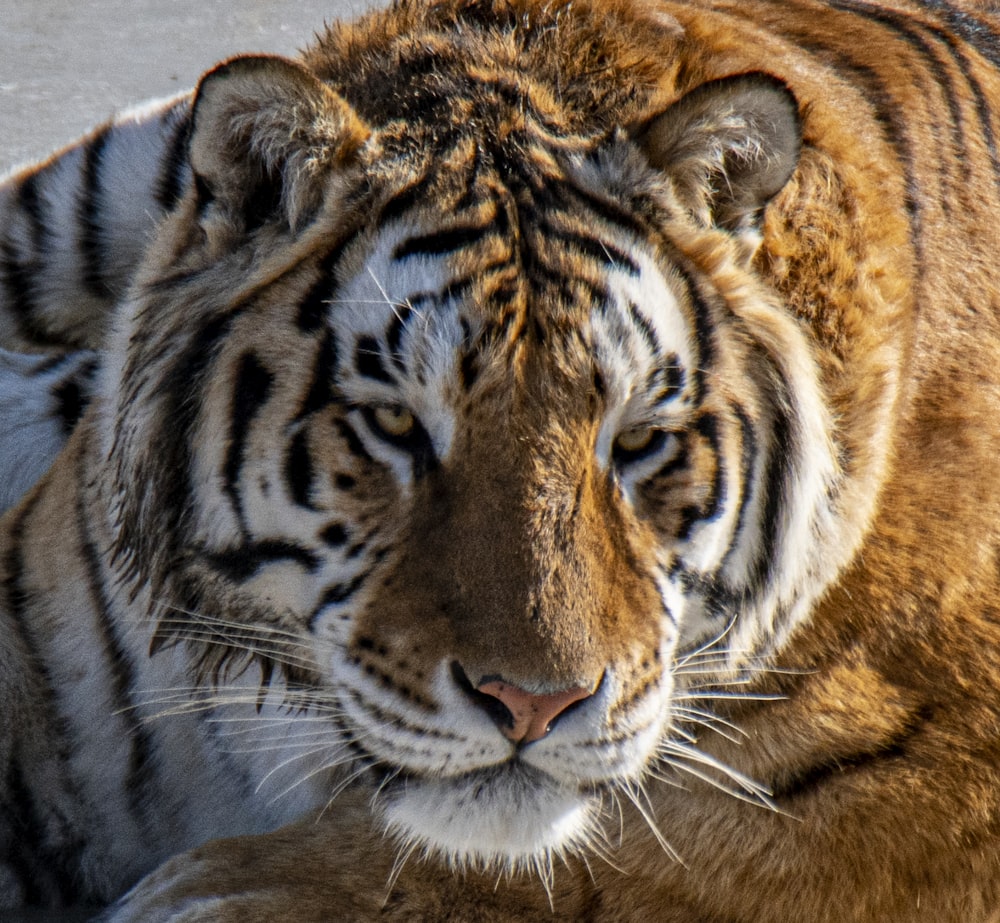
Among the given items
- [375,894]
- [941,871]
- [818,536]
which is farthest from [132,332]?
[941,871]

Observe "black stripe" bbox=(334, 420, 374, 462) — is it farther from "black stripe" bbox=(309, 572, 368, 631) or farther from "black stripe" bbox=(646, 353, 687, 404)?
"black stripe" bbox=(646, 353, 687, 404)

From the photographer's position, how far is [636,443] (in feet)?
4.95

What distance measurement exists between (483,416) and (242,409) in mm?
308

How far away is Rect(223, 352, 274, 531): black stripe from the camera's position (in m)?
1.58

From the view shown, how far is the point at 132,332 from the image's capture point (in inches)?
67.6

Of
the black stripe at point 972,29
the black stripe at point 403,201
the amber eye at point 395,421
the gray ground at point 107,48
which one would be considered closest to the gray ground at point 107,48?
the gray ground at point 107,48

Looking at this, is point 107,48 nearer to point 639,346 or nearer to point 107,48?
point 107,48

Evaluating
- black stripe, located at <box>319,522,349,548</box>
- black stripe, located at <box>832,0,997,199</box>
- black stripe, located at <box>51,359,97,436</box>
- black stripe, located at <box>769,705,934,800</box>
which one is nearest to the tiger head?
black stripe, located at <box>319,522,349,548</box>

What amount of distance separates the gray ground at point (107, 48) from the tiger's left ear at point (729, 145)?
2.17 meters

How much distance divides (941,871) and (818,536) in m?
0.40

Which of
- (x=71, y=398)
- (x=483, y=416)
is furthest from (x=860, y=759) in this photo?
(x=71, y=398)

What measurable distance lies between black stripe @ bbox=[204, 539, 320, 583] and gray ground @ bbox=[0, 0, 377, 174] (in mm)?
2116

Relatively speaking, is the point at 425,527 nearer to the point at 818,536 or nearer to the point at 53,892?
the point at 818,536

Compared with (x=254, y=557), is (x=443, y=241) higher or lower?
higher
